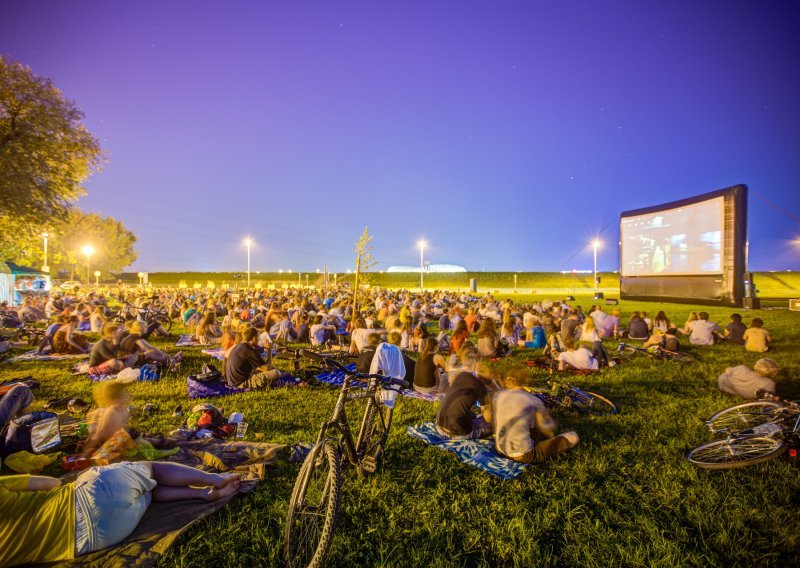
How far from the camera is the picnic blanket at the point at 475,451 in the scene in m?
4.51

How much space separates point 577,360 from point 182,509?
27.9ft

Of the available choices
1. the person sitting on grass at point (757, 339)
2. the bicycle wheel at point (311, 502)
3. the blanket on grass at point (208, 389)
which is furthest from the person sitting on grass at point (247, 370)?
the person sitting on grass at point (757, 339)

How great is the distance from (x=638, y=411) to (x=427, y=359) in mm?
3632

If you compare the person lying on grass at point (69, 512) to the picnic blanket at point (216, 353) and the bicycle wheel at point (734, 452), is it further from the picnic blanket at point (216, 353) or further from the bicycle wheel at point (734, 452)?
the picnic blanket at point (216, 353)

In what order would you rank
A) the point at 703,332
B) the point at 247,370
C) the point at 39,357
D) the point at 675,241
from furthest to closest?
1. the point at 675,241
2. the point at 703,332
3. the point at 39,357
4. the point at 247,370

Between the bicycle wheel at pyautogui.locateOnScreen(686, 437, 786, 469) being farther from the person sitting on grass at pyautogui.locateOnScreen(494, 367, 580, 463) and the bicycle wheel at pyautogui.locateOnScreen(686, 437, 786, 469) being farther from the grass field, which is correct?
the person sitting on grass at pyautogui.locateOnScreen(494, 367, 580, 463)

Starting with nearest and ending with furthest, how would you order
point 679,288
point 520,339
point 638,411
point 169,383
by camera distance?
1. point 638,411
2. point 169,383
3. point 520,339
4. point 679,288

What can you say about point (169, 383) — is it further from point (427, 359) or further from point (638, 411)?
point (638, 411)

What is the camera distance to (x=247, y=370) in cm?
797

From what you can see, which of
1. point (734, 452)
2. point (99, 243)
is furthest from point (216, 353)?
point (99, 243)

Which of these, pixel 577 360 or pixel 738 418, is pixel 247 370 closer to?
pixel 577 360

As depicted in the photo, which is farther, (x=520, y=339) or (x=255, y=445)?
(x=520, y=339)

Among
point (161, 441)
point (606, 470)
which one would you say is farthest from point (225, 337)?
point (606, 470)

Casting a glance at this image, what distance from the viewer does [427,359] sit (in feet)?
25.2
